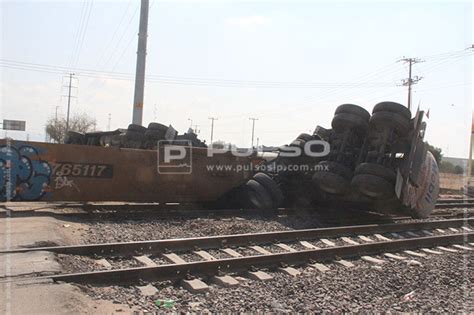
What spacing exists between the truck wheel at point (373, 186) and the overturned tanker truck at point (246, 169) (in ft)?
0.09

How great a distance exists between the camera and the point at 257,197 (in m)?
13.9

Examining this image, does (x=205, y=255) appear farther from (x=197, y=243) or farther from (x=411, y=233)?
(x=411, y=233)

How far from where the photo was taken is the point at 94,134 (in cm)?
1584

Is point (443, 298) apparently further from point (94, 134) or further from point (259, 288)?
point (94, 134)

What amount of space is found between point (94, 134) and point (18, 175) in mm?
4726

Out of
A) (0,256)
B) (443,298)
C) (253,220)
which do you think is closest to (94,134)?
(253,220)

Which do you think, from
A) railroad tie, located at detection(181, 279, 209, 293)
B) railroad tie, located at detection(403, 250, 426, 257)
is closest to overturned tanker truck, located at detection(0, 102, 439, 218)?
railroad tie, located at detection(403, 250, 426, 257)

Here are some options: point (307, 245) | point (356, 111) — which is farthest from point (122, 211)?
point (356, 111)

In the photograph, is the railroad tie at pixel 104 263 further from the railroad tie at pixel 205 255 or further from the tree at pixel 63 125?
the tree at pixel 63 125

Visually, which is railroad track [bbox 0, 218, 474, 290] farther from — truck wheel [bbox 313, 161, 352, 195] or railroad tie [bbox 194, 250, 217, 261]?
truck wheel [bbox 313, 161, 352, 195]

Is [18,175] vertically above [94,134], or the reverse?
[94,134]

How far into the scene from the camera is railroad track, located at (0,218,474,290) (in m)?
6.23

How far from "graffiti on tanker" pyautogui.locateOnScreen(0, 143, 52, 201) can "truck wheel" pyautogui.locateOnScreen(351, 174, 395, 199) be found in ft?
27.8

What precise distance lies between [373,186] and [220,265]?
6.60 metres
